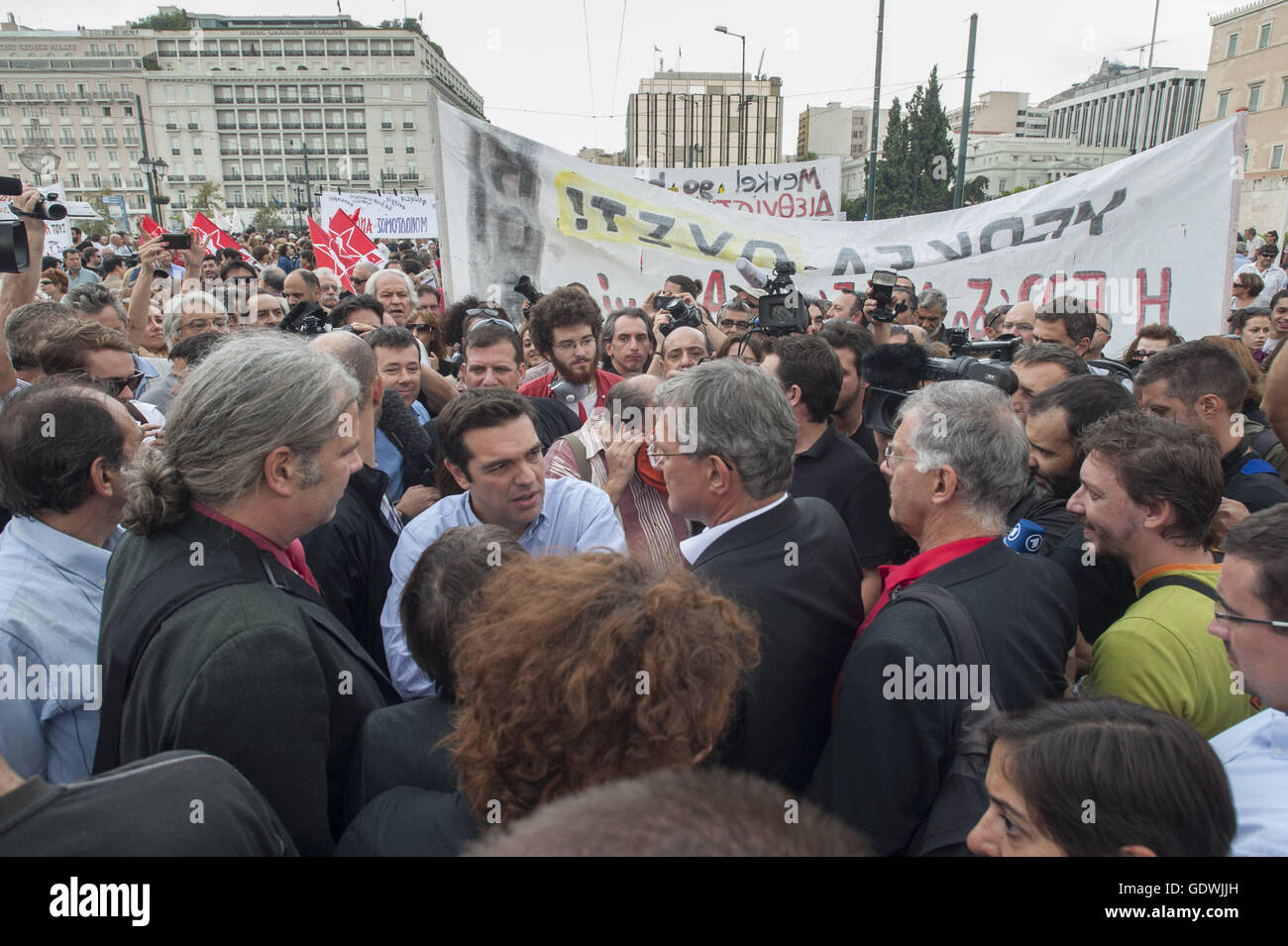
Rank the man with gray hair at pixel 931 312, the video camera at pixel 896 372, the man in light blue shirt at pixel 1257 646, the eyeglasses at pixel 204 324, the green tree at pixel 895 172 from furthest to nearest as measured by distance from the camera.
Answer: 1. the green tree at pixel 895 172
2. the man with gray hair at pixel 931 312
3. the eyeglasses at pixel 204 324
4. the video camera at pixel 896 372
5. the man in light blue shirt at pixel 1257 646

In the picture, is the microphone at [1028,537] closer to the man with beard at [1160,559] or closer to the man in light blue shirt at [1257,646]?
the man with beard at [1160,559]

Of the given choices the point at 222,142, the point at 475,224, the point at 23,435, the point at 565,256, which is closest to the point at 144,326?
the point at 475,224

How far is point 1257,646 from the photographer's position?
1559mm

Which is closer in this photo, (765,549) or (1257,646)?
(1257,646)

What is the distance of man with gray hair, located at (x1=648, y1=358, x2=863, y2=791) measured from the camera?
1.80m

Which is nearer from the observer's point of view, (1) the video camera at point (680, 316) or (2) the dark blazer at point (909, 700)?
(2) the dark blazer at point (909, 700)

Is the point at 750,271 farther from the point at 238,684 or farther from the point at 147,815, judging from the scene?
the point at 147,815

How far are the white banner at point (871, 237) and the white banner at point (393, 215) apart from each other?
22.6 feet

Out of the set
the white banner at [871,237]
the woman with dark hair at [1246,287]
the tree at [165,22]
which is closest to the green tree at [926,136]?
the woman with dark hair at [1246,287]

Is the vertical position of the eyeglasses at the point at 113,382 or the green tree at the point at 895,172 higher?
the green tree at the point at 895,172

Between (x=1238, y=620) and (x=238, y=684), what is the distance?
1.94 metres

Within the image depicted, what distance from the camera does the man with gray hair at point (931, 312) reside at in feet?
22.8

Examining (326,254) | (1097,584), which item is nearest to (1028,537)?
(1097,584)

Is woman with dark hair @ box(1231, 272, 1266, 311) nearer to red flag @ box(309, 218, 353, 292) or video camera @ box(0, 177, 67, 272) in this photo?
red flag @ box(309, 218, 353, 292)
